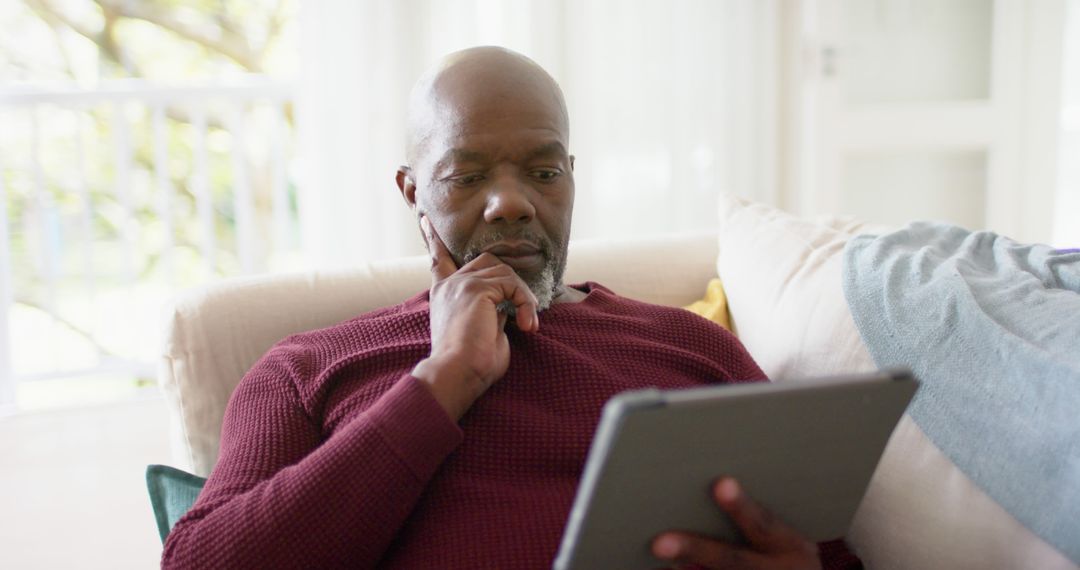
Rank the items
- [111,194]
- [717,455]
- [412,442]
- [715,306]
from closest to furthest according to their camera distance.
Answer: [717,455], [412,442], [715,306], [111,194]

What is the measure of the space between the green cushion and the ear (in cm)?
47

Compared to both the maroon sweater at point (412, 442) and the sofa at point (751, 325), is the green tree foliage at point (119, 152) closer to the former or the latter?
the sofa at point (751, 325)

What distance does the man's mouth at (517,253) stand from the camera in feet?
3.76

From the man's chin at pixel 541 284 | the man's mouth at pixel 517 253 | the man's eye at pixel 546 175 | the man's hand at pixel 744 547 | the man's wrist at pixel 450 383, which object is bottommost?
the man's hand at pixel 744 547

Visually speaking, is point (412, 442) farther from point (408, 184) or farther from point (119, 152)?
point (119, 152)

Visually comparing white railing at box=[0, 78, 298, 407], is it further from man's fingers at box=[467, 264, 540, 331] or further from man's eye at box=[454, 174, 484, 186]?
man's fingers at box=[467, 264, 540, 331]

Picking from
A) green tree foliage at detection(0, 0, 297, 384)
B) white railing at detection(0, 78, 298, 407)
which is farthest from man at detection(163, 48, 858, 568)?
green tree foliage at detection(0, 0, 297, 384)

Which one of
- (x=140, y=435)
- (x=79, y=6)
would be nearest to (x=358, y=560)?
(x=140, y=435)

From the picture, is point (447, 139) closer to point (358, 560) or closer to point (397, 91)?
point (358, 560)

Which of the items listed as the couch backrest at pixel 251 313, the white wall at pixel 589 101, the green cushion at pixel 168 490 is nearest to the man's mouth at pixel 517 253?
the couch backrest at pixel 251 313

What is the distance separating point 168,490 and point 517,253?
529 millimetres

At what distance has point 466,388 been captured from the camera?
0.95 meters

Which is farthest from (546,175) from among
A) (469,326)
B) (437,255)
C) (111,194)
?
(111,194)

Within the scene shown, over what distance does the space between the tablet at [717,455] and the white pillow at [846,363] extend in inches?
10.8
